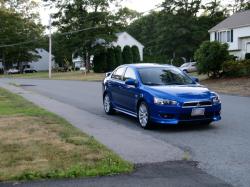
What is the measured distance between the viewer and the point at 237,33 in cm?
5434

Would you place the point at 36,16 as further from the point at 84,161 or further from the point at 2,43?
the point at 84,161

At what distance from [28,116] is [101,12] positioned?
171 feet

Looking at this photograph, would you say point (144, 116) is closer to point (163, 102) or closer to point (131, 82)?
point (163, 102)

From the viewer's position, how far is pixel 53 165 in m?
7.52

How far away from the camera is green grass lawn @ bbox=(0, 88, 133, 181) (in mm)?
7133

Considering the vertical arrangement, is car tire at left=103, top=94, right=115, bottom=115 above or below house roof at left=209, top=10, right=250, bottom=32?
below

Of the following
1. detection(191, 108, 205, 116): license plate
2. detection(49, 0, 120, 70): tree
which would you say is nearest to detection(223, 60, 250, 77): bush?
detection(191, 108, 205, 116): license plate

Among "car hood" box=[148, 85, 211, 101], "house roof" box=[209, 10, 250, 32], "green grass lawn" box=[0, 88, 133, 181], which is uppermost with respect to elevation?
"house roof" box=[209, 10, 250, 32]

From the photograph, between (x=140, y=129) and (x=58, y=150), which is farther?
(x=140, y=129)

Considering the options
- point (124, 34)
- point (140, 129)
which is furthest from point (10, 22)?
point (140, 129)

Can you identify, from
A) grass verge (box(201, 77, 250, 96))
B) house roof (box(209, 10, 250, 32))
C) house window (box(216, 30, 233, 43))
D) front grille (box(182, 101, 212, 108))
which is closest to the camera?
front grille (box(182, 101, 212, 108))

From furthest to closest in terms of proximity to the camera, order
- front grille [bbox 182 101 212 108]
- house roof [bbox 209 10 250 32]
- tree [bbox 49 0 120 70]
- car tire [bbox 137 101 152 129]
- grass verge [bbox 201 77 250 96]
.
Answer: tree [bbox 49 0 120 70] → house roof [bbox 209 10 250 32] → grass verge [bbox 201 77 250 96] → car tire [bbox 137 101 152 129] → front grille [bbox 182 101 212 108]

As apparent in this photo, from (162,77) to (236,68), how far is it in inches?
732

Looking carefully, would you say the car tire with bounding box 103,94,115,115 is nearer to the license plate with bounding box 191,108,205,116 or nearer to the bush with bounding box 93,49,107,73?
the license plate with bounding box 191,108,205,116
